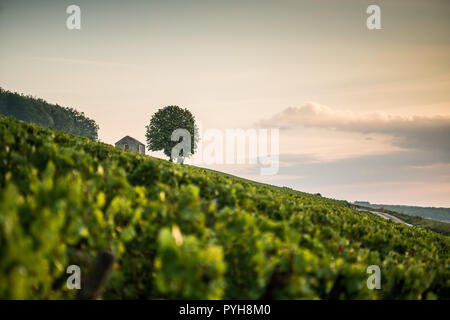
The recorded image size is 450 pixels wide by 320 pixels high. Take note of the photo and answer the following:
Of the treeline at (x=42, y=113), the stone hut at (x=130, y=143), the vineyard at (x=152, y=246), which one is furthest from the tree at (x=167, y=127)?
the vineyard at (x=152, y=246)

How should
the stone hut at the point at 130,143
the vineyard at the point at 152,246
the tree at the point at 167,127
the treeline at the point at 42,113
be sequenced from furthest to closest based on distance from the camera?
the treeline at the point at 42,113 < the stone hut at the point at 130,143 < the tree at the point at 167,127 < the vineyard at the point at 152,246

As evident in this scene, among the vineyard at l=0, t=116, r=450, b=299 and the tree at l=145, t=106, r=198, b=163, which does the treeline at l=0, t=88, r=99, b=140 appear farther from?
the vineyard at l=0, t=116, r=450, b=299

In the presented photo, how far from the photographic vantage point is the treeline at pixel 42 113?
83875 mm

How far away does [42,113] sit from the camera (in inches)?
3418

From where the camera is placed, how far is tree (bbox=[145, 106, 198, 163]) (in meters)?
66.4

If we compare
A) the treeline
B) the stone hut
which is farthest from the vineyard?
the treeline

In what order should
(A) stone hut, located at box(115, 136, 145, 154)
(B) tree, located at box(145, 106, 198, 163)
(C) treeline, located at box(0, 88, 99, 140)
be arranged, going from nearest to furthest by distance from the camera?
(B) tree, located at box(145, 106, 198, 163) < (A) stone hut, located at box(115, 136, 145, 154) < (C) treeline, located at box(0, 88, 99, 140)

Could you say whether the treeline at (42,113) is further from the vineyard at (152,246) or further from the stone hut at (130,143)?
the vineyard at (152,246)

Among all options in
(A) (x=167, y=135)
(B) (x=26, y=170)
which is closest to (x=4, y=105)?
(A) (x=167, y=135)

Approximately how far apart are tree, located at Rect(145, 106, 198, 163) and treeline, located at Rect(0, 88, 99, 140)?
41.1 m

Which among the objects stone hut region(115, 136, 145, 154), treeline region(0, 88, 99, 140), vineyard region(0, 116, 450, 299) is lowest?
vineyard region(0, 116, 450, 299)

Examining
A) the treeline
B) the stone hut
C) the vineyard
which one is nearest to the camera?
the vineyard

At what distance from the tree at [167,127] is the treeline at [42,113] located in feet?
135
